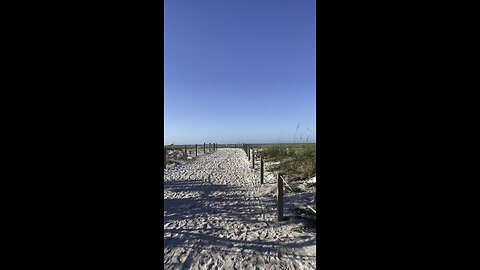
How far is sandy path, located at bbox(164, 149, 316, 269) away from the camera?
3107 millimetres

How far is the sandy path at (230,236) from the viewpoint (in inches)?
122

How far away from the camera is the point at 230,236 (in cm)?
393
